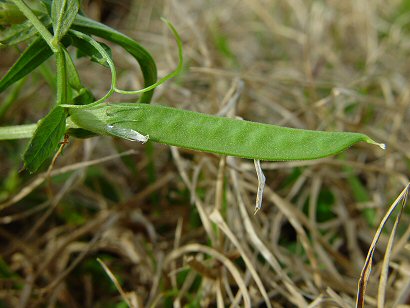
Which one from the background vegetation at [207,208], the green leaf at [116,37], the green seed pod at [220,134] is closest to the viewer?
the green seed pod at [220,134]

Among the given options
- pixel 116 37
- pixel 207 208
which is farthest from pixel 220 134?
pixel 207 208

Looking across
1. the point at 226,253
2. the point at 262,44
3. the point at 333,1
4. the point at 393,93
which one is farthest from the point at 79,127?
the point at 333,1

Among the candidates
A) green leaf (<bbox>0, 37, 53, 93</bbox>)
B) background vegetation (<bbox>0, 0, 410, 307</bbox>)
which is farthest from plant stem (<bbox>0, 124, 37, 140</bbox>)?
background vegetation (<bbox>0, 0, 410, 307</bbox>)

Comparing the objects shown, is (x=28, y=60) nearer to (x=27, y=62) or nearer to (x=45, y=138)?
(x=27, y=62)

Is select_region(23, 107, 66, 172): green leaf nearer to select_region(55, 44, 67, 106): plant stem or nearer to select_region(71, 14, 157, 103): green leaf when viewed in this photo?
select_region(55, 44, 67, 106): plant stem

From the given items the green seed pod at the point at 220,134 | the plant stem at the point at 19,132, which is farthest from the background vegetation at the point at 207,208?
the green seed pod at the point at 220,134

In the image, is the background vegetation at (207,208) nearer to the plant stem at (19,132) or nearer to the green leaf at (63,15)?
the plant stem at (19,132)
